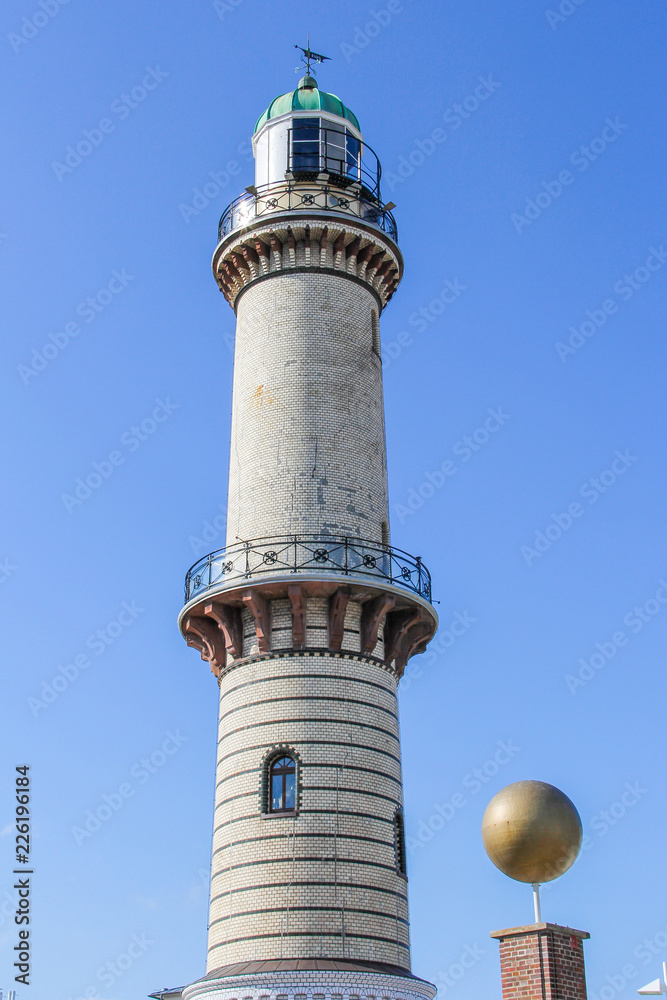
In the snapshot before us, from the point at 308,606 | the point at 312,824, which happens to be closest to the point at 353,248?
the point at 308,606

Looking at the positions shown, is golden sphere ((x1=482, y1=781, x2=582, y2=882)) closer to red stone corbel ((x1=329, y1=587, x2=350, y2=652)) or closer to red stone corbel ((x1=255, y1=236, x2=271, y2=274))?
red stone corbel ((x1=329, y1=587, x2=350, y2=652))

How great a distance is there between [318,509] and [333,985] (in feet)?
35.3

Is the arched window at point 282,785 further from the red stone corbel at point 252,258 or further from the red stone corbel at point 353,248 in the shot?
the red stone corbel at point 353,248

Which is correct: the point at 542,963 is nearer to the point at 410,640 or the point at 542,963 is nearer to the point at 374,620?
the point at 374,620

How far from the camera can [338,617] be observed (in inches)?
1094

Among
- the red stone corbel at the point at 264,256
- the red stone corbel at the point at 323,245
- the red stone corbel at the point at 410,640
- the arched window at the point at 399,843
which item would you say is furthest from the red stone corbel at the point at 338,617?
the red stone corbel at the point at 264,256

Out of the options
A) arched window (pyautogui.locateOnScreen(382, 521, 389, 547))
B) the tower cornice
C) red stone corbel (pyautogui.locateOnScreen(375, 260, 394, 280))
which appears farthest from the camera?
red stone corbel (pyautogui.locateOnScreen(375, 260, 394, 280))

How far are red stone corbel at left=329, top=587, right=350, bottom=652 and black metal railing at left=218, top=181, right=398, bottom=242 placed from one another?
10.9m

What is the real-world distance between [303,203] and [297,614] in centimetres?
1179

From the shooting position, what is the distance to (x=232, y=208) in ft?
111

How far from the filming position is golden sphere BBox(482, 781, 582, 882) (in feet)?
59.9

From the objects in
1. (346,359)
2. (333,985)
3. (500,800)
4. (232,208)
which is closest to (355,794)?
(333,985)

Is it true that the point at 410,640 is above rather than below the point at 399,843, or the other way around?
above

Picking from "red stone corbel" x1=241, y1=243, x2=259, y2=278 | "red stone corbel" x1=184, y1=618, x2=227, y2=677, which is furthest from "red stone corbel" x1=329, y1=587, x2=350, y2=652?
"red stone corbel" x1=241, y1=243, x2=259, y2=278
